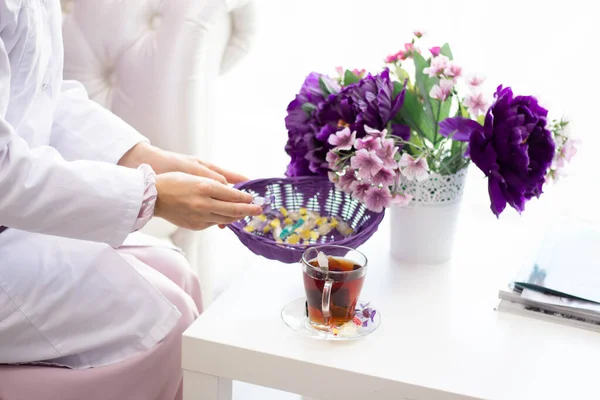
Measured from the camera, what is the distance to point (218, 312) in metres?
0.92

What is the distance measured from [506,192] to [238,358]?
0.42 metres

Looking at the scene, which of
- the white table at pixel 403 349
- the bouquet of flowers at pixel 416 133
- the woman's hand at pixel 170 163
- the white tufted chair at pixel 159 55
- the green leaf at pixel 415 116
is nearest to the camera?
the white table at pixel 403 349

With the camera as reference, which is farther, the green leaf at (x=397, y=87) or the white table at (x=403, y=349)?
the green leaf at (x=397, y=87)

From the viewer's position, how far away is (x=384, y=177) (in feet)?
3.00

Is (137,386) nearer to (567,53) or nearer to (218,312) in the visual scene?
(218,312)

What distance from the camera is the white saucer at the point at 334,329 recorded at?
0.86 metres

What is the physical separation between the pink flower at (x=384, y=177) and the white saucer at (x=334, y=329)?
171mm

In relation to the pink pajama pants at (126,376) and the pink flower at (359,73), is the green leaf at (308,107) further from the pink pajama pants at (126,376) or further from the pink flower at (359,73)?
the pink pajama pants at (126,376)

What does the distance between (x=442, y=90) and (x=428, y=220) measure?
21 centimetres

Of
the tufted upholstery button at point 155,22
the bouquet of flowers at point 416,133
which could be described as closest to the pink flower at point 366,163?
the bouquet of flowers at point 416,133

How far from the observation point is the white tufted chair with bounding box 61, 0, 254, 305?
1448 mm

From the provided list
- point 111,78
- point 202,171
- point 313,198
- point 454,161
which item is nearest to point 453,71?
point 454,161

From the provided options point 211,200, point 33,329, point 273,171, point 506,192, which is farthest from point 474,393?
point 273,171

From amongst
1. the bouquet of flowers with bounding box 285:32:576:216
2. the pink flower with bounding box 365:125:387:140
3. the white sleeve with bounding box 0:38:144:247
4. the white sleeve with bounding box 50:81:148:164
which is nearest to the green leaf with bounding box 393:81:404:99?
the bouquet of flowers with bounding box 285:32:576:216
